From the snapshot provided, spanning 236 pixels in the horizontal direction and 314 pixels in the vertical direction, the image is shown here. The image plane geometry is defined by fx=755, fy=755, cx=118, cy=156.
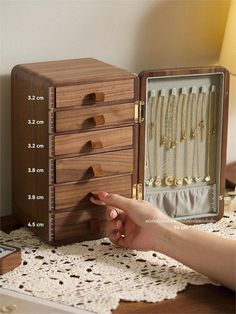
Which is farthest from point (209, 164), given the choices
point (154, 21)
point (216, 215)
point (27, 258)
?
point (27, 258)

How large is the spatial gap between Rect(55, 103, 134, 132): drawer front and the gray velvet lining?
0.19 meters

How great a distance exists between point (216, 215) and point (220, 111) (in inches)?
8.4

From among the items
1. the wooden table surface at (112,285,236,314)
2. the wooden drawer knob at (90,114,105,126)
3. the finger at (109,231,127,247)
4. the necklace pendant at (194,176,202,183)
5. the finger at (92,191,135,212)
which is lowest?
the wooden table surface at (112,285,236,314)

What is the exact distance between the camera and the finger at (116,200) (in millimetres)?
1338

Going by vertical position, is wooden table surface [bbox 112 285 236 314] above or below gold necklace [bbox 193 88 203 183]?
below

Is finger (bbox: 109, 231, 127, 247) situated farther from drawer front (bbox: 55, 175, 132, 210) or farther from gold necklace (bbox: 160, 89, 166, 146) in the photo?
gold necklace (bbox: 160, 89, 166, 146)

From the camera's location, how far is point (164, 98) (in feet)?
4.83

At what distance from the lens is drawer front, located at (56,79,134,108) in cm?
131

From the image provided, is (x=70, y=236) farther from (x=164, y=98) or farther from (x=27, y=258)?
(x=164, y=98)

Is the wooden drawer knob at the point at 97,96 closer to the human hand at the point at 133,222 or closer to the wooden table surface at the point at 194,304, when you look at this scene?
the human hand at the point at 133,222

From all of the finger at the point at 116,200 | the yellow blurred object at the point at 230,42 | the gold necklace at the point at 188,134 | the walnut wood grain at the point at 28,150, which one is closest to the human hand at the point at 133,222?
the finger at the point at 116,200

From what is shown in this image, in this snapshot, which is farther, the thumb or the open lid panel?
the open lid panel

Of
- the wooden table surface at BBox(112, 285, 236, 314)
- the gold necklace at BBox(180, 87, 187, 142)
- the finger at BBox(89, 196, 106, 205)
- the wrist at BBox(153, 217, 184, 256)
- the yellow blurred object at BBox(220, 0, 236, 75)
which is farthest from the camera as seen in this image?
the yellow blurred object at BBox(220, 0, 236, 75)

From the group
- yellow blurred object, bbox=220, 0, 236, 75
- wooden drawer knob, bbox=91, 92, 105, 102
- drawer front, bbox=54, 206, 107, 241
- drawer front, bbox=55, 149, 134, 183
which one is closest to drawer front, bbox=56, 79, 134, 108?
wooden drawer knob, bbox=91, 92, 105, 102
